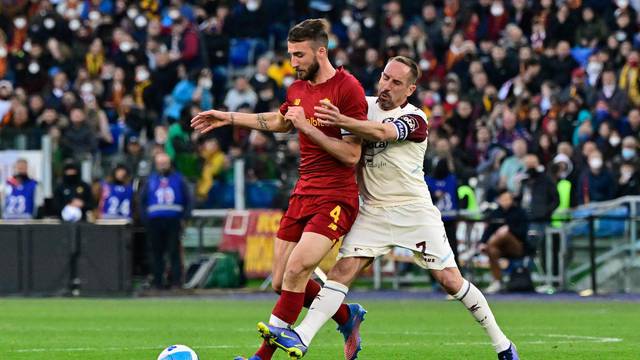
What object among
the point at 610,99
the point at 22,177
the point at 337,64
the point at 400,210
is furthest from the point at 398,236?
the point at 337,64

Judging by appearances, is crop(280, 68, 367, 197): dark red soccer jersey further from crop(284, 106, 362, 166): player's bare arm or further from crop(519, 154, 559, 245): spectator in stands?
crop(519, 154, 559, 245): spectator in stands

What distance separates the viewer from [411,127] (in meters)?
10.8

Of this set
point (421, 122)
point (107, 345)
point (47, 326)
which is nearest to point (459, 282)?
point (421, 122)

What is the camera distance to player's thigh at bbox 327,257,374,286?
35.1 ft

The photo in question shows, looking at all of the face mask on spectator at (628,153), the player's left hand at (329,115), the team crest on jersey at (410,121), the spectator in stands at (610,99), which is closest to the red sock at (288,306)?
the player's left hand at (329,115)

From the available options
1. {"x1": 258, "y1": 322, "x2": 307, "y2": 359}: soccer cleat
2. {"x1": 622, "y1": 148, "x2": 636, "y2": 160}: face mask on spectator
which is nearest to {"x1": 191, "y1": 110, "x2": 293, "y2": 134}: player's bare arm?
{"x1": 258, "y1": 322, "x2": 307, "y2": 359}: soccer cleat

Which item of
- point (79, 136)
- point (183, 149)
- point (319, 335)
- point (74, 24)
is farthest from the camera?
point (74, 24)

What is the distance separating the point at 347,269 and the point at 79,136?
1694cm

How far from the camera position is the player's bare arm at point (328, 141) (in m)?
10.5

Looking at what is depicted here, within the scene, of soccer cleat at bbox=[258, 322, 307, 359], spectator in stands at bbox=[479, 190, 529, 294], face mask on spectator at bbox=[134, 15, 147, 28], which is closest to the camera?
soccer cleat at bbox=[258, 322, 307, 359]

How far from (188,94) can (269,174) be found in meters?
3.90

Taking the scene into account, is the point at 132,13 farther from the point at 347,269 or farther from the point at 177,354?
the point at 177,354

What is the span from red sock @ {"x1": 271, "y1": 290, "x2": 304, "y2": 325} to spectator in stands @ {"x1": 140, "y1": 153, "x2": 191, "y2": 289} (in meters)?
13.8

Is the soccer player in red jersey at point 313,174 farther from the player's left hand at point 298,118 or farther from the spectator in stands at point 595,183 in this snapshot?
the spectator in stands at point 595,183
